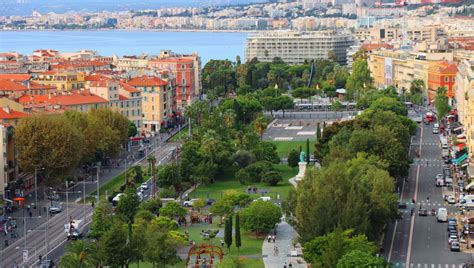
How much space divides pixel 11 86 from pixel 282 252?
33.5 meters

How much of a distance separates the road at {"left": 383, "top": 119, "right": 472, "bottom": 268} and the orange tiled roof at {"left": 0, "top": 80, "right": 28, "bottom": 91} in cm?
2417

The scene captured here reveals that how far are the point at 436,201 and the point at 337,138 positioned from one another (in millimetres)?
7005

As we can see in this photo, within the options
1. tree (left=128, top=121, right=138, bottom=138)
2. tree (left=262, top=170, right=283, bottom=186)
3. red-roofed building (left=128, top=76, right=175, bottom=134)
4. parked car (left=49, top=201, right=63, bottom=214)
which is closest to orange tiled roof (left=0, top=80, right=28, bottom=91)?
tree (left=128, top=121, right=138, bottom=138)

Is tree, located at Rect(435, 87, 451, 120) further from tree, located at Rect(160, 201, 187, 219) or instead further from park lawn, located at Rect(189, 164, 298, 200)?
tree, located at Rect(160, 201, 187, 219)

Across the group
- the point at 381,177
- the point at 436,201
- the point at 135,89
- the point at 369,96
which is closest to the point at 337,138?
the point at 436,201

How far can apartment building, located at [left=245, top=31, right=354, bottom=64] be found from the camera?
124 meters

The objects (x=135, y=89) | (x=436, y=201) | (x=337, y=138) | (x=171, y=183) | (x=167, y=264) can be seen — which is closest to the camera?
(x=167, y=264)

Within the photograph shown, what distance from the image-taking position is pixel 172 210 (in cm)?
3831

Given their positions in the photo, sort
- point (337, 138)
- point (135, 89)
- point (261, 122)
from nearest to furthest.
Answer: point (337, 138)
point (261, 122)
point (135, 89)

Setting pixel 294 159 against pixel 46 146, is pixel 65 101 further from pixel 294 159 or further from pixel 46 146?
pixel 46 146

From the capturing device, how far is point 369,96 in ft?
245

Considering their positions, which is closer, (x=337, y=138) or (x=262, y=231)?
(x=262, y=231)

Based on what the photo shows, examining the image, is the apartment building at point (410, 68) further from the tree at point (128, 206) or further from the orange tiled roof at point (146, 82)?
the tree at point (128, 206)

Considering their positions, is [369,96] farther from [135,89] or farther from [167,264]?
[167,264]
